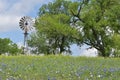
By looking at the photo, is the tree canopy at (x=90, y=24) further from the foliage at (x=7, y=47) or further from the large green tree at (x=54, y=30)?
the foliage at (x=7, y=47)

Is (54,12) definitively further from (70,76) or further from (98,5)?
(70,76)

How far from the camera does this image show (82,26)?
66.5 meters

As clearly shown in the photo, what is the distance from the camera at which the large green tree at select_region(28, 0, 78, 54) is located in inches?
2618

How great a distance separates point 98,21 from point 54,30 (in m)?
8.01

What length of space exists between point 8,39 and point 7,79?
9178 centimetres

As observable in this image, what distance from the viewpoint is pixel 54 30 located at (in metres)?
68.2

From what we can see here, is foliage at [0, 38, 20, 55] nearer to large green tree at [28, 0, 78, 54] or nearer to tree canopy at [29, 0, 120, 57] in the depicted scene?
large green tree at [28, 0, 78, 54]

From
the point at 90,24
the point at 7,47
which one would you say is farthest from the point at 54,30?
the point at 7,47

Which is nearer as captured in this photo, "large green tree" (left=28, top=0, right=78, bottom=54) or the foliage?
"large green tree" (left=28, top=0, right=78, bottom=54)

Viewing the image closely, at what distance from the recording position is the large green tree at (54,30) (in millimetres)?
66500

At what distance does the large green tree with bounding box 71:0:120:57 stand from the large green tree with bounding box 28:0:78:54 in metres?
2.32

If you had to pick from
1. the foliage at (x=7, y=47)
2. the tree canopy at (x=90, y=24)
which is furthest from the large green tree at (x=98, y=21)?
the foliage at (x=7, y=47)

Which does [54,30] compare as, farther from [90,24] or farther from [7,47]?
[7,47]

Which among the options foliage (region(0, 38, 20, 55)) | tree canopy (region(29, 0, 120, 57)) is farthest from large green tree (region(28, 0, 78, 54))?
foliage (region(0, 38, 20, 55))
